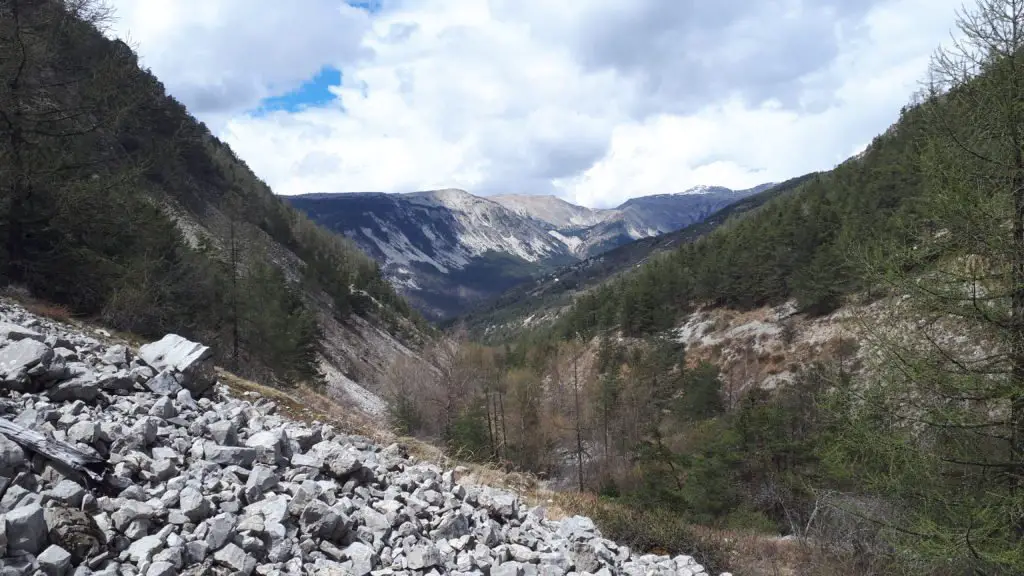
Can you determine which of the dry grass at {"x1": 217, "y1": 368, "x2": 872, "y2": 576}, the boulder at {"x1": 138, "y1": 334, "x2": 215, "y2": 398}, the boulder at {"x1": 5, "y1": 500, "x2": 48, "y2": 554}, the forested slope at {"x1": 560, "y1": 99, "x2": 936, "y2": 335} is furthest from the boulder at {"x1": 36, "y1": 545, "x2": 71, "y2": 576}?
the forested slope at {"x1": 560, "y1": 99, "x2": 936, "y2": 335}

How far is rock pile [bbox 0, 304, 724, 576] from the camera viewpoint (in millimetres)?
4887

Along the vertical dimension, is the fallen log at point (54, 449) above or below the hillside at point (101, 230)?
below

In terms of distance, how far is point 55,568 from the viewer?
440 cm

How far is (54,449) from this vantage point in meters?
5.50

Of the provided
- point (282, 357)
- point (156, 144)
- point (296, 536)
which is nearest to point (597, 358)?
point (282, 357)

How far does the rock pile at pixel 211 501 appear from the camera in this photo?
489 centimetres

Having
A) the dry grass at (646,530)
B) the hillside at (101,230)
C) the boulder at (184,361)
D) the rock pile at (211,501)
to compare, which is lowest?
the dry grass at (646,530)

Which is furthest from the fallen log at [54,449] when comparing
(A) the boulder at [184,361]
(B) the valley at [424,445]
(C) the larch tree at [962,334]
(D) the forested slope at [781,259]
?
(D) the forested slope at [781,259]

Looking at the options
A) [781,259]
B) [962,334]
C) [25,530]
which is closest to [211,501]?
[25,530]

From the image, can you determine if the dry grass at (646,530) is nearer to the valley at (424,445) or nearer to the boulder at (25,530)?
the valley at (424,445)

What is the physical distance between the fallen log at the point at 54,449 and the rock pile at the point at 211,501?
0.27ft

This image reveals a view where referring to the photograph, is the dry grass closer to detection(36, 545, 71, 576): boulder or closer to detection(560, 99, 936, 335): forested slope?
detection(36, 545, 71, 576): boulder

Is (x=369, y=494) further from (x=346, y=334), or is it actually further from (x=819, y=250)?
(x=346, y=334)

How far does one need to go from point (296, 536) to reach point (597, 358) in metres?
71.3
